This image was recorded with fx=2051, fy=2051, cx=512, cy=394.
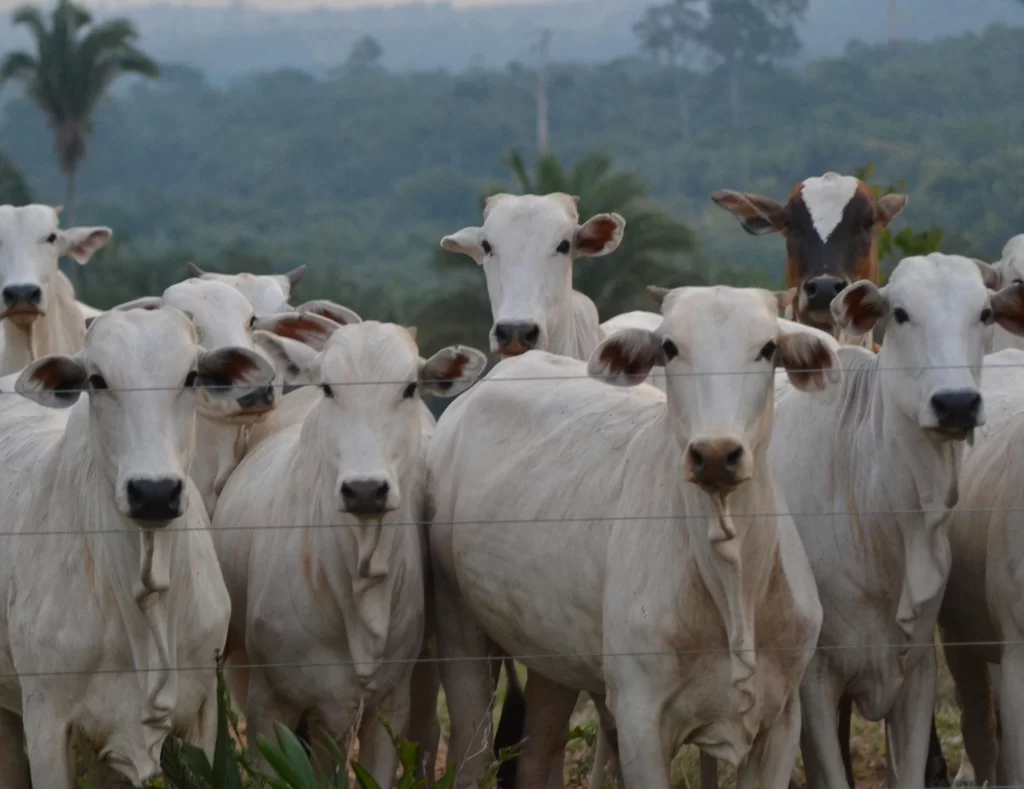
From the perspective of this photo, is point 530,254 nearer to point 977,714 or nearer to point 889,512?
point 889,512

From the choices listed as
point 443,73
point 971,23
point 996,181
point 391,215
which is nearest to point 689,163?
point 391,215

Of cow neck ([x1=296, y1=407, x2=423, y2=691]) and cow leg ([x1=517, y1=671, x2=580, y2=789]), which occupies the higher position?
cow neck ([x1=296, y1=407, x2=423, y2=691])

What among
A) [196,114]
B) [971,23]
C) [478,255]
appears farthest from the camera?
[971,23]

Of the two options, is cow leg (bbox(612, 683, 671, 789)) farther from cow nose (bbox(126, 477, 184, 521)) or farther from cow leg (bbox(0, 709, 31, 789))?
cow leg (bbox(0, 709, 31, 789))

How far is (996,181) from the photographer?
2579 inches

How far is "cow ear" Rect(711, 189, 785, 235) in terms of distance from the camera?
964cm

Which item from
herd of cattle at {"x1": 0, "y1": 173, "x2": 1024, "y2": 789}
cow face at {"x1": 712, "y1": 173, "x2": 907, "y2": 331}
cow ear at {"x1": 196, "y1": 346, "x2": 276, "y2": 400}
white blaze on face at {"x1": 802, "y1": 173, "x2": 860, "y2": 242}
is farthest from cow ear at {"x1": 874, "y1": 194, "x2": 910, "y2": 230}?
cow ear at {"x1": 196, "y1": 346, "x2": 276, "y2": 400}

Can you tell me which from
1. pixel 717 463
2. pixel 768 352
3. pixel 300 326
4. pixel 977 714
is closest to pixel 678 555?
pixel 717 463

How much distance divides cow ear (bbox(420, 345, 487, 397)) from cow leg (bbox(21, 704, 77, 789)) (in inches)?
69.6

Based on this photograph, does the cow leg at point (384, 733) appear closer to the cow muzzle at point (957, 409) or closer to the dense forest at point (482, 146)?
the cow muzzle at point (957, 409)

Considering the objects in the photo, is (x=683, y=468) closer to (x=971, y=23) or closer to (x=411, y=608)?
(x=411, y=608)

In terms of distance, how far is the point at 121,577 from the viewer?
261 inches

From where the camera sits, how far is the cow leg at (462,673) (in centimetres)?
788

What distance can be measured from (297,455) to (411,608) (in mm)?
724
